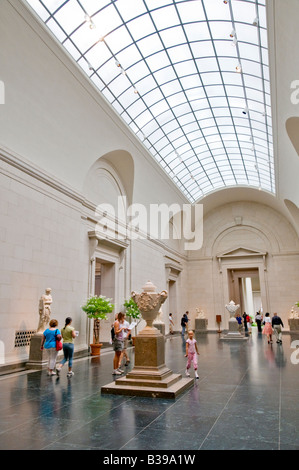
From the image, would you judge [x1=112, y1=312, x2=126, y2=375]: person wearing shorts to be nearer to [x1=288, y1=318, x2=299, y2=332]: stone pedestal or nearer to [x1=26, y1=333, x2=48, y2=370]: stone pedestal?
[x1=26, y1=333, x2=48, y2=370]: stone pedestal

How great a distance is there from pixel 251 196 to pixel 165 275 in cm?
1299

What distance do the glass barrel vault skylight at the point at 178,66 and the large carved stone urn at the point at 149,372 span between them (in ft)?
33.0

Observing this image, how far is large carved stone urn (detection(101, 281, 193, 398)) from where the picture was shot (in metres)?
6.76

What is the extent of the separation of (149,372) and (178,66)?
51.6 ft

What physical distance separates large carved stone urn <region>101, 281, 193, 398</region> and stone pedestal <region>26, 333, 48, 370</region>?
4.00 metres

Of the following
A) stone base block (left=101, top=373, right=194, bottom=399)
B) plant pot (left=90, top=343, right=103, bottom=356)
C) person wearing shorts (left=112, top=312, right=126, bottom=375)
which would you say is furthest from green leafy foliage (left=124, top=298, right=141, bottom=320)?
stone base block (left=101, top=373, right=194, bottom=399)

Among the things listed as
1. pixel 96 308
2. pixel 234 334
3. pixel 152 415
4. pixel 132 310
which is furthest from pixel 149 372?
pixel 234 334

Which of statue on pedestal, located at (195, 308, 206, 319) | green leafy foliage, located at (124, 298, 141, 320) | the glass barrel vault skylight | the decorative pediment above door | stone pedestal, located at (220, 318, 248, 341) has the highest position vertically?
the glass barrel vault skylight

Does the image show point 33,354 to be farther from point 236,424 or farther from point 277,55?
point 277,55

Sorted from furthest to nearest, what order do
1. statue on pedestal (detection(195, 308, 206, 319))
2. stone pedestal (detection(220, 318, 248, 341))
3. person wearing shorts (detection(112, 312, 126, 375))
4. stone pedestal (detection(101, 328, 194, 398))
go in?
statue on pedestal (detection(195, 308, 206, 319)), stone pedestal (detection(220, 318, 248, 341)), person wearing shorts (detection(112, 312, 126, 375)), stone pedestal (detection(101, 328, 194, 398))

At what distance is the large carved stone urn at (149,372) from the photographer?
6762 mm

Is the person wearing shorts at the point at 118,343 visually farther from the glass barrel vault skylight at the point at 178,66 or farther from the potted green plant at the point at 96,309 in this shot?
the glass barrel vault skylight at the point at 178,66

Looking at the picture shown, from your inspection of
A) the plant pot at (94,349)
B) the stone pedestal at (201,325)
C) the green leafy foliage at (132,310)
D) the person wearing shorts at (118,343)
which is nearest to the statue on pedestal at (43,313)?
the person wearing shorts at (118,343)
